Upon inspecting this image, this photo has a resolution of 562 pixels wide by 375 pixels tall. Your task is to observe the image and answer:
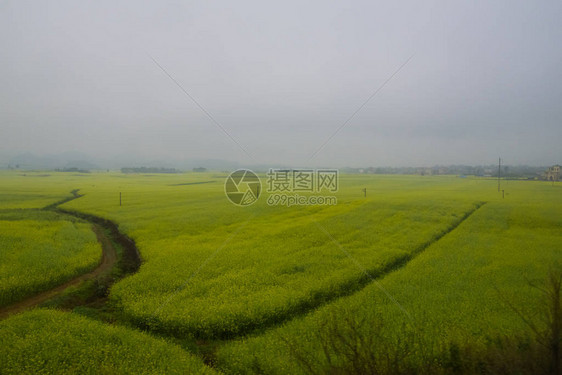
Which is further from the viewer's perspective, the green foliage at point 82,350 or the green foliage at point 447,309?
the green foliage at point 447,309

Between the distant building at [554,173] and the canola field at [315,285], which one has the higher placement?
the distant building at [554,173]

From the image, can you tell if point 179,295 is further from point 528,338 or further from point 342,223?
point 342,223

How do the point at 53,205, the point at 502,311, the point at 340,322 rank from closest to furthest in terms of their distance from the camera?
the point at 340,322 → the point at 502,311 → the point at 53,205

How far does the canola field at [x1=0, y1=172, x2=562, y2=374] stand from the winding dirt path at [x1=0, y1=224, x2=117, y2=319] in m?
1.70

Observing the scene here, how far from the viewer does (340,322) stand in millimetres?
8562

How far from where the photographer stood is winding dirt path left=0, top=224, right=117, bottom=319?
32.6 ft

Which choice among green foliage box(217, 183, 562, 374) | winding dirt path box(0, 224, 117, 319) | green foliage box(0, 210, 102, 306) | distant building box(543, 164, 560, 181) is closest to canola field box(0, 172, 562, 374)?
green foliage box(217, 183, 562, 374)

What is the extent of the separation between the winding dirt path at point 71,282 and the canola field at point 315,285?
1.70 m

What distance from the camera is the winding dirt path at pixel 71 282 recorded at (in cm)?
995

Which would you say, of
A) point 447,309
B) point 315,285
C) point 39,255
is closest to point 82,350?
point 315,285

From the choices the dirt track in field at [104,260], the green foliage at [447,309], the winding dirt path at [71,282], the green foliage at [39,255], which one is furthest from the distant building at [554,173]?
the green foliage at [39,255]

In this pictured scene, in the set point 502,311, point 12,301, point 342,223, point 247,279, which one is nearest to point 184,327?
point 247,279

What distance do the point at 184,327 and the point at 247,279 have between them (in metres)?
3.76

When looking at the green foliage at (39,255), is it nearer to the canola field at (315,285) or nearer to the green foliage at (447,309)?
the canola field at (315,285)
